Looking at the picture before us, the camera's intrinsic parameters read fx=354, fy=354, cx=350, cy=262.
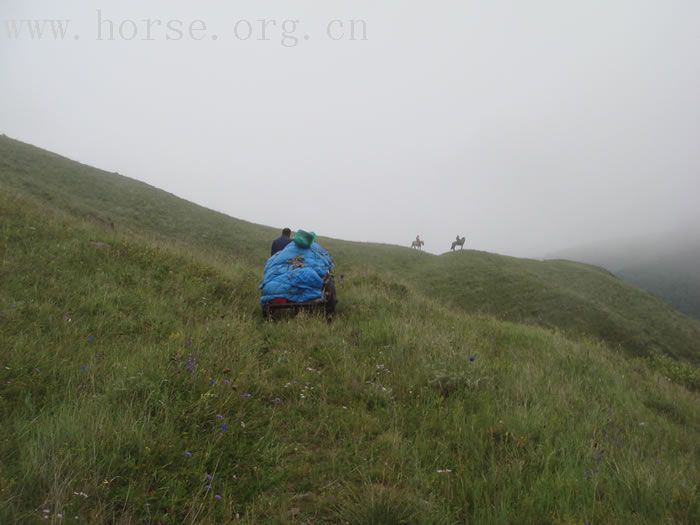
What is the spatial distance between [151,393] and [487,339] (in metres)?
6.04

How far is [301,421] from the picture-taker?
3.48 m

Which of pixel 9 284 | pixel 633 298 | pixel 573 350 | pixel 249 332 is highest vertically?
pixel 9 284

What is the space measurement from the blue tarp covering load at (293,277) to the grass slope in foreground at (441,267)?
1303 cm

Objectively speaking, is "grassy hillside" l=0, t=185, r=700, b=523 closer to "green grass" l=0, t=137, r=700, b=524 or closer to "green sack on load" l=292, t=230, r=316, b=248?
"green grass" l=0, t=137, r=700, b=524

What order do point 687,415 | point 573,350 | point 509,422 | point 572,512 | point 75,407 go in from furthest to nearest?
point 573,350 < point 687,415 < point 509,422 < point 75,407 < point 572,512

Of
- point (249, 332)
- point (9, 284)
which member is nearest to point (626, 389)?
point (249, 332)

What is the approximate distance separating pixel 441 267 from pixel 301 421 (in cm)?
3082

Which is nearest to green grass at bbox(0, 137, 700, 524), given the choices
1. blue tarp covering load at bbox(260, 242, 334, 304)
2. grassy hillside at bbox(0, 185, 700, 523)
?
grassy hillside at bbox(0, 185, 700, 523)

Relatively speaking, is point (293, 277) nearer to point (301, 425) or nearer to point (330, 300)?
point (330, 300)

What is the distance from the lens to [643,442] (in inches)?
148

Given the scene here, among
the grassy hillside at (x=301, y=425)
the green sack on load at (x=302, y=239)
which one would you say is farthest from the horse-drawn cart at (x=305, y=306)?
the green sack on load at (x=302, y=239)

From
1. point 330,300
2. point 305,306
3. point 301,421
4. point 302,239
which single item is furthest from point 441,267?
point 301,421

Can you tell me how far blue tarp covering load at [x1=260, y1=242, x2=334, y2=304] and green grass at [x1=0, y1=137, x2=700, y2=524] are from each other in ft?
2.08

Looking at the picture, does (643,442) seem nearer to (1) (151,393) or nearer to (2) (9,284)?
(1) (151,393)
